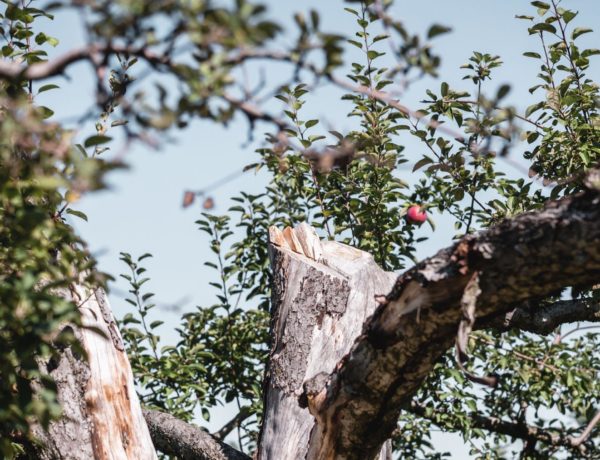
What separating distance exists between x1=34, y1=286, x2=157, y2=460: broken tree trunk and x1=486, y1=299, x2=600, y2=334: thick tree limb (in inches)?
71.7

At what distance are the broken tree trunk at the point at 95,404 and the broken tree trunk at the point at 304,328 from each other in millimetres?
580

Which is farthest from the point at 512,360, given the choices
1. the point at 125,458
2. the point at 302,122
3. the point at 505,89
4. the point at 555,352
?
the point at 505,89

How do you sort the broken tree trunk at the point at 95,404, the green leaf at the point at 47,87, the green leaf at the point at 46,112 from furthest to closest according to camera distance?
the green leaf at the point at 47,87 < the broken tree trunk at the point at 95,404 < the green leaf at the point at 46,112

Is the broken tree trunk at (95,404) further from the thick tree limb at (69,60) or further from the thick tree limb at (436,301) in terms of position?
the thick tree limb at (69,60)

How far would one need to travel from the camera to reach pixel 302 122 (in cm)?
446

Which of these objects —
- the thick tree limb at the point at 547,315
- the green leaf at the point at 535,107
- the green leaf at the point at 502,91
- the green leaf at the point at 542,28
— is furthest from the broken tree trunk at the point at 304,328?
the green leaf at the point at 502,91

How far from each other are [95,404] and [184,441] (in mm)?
802

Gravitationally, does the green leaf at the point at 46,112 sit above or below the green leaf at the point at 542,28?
below

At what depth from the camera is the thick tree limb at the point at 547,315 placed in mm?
4188

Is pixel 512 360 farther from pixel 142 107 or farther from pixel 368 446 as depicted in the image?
pixel 142 107

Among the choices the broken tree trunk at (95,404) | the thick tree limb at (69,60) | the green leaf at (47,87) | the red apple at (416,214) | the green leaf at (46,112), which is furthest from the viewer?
the red apple at (416,214)

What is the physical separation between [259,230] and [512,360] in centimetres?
168

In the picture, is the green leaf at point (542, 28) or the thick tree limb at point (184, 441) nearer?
the thick tree limb at point (184, 441)

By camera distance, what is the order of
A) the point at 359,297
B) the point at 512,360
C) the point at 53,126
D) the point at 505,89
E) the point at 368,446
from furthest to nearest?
the point at 512,360
the point at 359,297
the point at 368,446
the point at 505,89
the point at 53,126
